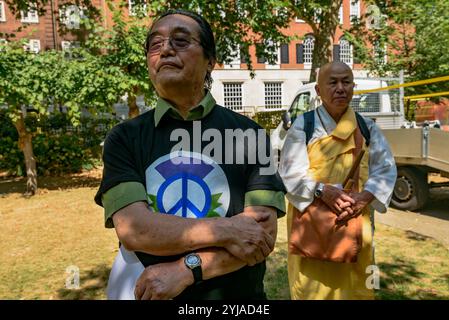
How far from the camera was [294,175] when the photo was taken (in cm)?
281

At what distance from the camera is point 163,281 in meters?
1.39

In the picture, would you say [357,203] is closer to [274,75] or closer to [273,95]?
[274,75]

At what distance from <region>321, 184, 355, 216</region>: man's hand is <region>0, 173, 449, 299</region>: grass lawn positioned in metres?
1.61

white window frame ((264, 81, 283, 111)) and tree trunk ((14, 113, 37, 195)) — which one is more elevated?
white window frame ((264, 81, 283, 111))

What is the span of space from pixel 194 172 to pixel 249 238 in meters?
0.31

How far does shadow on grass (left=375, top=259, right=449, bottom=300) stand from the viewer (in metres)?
3.87

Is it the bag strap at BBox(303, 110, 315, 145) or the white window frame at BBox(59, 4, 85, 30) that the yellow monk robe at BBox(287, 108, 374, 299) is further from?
the white window frame at BBox(59, 4, 85, 30)

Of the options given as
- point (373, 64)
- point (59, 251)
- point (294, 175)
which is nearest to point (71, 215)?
point (59, 251)

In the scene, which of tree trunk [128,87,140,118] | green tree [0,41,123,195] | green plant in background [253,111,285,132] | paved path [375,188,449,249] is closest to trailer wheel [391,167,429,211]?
paved path [375,188,449,249]

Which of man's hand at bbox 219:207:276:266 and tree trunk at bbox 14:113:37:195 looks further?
tree trunk at bbox 14:113:37:195

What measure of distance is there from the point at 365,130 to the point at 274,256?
266cm
